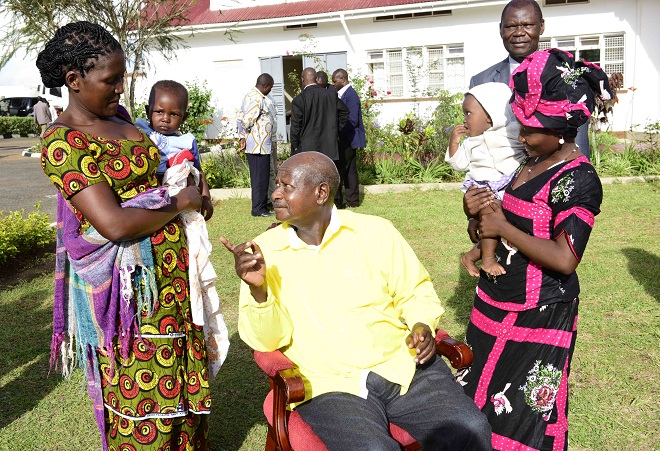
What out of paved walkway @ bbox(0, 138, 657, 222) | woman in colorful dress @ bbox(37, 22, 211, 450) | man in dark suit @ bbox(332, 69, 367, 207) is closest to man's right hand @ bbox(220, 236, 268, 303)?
woman in colorful dress @ bbox(37, 22, 211, 450)

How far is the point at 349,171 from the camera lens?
9820mm

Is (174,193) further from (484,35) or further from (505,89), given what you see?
(484,35)

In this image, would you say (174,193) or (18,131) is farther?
(18,131)

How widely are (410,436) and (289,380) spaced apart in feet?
1.74

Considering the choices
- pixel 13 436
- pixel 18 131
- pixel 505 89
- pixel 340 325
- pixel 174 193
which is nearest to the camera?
pixel 340 325

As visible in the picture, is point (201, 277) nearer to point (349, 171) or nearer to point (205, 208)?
point (205, 208)

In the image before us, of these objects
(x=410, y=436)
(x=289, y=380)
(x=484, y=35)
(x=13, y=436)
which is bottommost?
(x=13, y=436)

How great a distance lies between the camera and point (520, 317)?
279 centimetres

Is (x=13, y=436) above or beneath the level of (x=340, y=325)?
beneath

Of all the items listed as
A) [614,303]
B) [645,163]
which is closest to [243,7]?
[645,163]

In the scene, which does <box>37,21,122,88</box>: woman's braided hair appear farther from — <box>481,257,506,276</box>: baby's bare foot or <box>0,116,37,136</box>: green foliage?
<box>0,116,37,136</box>: green foliage

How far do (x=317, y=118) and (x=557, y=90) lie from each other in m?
6.83

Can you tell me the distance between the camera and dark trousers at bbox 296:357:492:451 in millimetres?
2385

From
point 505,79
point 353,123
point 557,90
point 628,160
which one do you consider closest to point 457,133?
point 505,79
